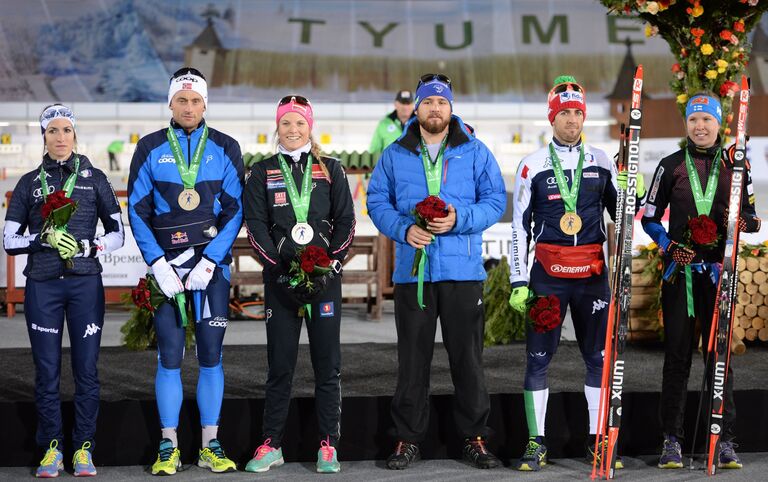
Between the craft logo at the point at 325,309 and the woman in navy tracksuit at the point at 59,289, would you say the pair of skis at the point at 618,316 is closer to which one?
the craft logo at the point at 325,309

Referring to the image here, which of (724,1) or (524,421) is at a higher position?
(724,1)

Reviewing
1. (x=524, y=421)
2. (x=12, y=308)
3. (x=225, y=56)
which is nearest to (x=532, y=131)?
(x=225, y=56)

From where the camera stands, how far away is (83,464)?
13.6ft

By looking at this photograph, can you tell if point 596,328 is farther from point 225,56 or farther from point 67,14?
point 67,14

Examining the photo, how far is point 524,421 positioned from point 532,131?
1399 cm

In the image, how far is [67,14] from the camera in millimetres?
20734

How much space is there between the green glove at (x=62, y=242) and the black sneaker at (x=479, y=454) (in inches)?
72.2

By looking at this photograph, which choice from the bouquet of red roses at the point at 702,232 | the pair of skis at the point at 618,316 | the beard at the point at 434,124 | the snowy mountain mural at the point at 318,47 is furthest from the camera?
the snowy mountain mural at the point at 318,47

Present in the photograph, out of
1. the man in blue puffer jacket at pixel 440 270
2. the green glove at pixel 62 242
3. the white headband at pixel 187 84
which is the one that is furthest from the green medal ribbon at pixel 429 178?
the green glove at pixel 62 242

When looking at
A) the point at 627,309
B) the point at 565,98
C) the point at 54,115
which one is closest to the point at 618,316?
the point at 627,309

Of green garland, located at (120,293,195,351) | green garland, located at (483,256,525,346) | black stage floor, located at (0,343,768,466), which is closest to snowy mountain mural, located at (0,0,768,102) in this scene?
green garland, located at (483,256,525,346)

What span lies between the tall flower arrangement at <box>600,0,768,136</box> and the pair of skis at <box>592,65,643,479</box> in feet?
6.50

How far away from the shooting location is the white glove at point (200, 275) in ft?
13.3

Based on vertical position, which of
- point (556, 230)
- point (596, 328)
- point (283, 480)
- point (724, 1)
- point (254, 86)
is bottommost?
→ point (283, 480)
